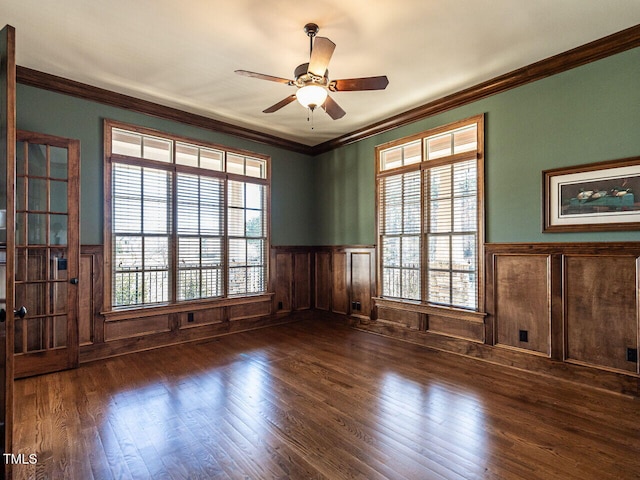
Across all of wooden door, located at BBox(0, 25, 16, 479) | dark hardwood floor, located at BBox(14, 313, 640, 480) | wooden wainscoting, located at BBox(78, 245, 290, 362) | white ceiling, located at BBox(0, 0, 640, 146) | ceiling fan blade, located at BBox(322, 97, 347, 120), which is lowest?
dark hardwood floor, located at BBox(14, 313, 640, 480)

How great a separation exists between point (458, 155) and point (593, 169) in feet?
4.47

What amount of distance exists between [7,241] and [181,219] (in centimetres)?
287

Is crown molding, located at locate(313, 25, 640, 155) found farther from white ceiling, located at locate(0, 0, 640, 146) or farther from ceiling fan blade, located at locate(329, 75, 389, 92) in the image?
ceiling fan blade, located at locate(329, 75, 389, 92)

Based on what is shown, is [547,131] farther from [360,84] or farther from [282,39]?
[282,39]

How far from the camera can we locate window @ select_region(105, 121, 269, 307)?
13.7ft

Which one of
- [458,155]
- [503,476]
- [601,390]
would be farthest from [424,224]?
[503,476]

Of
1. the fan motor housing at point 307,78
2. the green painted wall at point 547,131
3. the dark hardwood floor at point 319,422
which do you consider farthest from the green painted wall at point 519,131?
the dark hardwood floor at point 319,422

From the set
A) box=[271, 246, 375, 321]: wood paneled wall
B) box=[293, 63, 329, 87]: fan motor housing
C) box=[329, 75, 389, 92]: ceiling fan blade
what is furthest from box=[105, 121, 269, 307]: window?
box=[329, 75, 389, 92]: ceiling fan blade

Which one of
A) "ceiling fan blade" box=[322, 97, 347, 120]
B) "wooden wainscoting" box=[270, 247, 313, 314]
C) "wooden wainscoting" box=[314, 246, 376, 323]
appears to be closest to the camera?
"ceiling fan blade" box=[322, 97, 347, 120]

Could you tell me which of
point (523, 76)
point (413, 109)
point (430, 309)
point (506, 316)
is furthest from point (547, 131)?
point (430, 309)

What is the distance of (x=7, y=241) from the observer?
5.88ft

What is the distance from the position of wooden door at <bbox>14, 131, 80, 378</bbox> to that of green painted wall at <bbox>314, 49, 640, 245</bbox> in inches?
148

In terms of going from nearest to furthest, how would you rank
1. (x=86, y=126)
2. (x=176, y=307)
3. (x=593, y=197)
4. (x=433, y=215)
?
(x=593, y=197) → (x=86, y=126) → (x=433, y=215) → (x=176, y=307)

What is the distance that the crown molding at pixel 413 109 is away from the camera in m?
3.09
